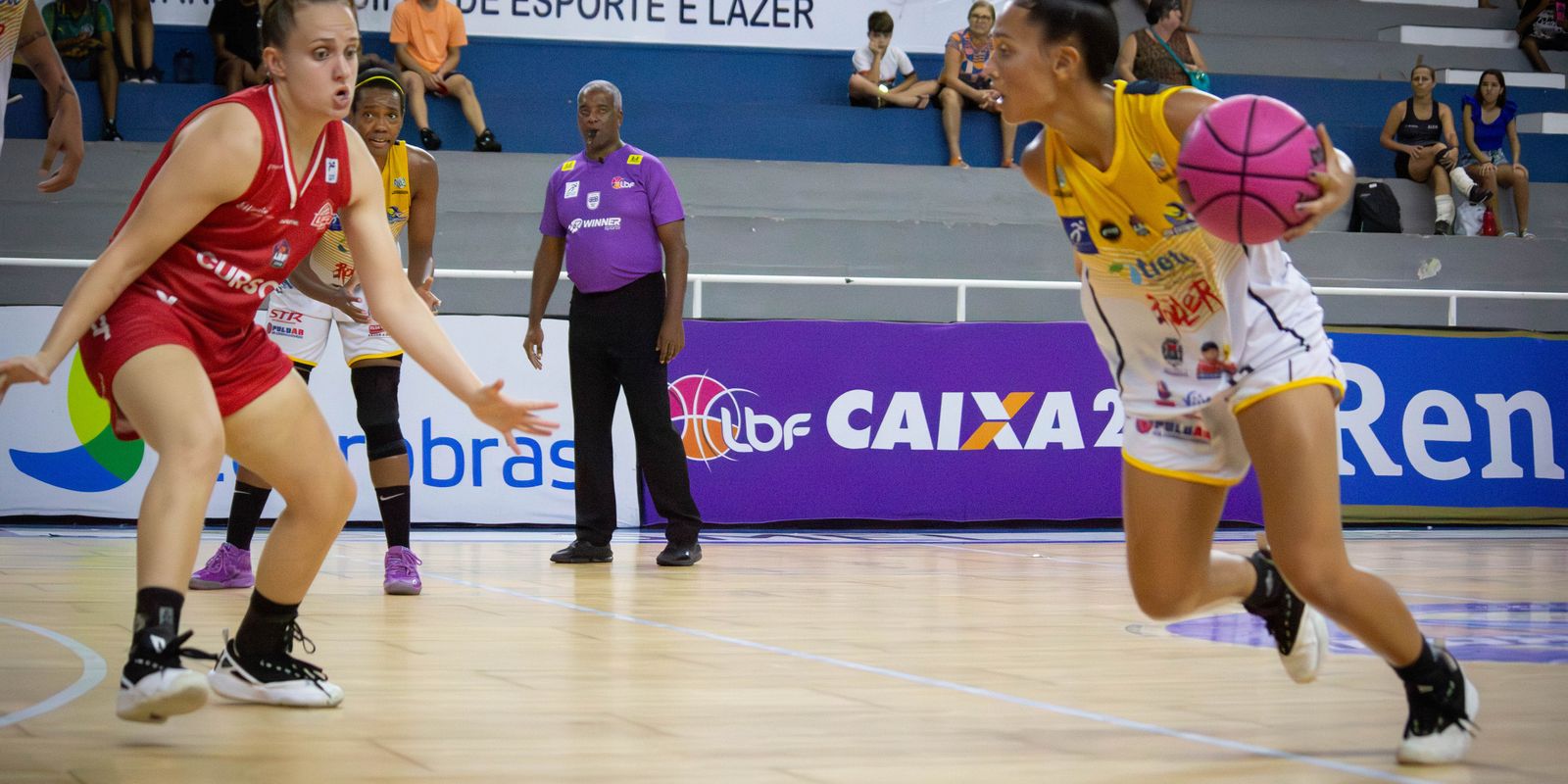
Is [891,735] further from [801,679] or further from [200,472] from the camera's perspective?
[200,472]

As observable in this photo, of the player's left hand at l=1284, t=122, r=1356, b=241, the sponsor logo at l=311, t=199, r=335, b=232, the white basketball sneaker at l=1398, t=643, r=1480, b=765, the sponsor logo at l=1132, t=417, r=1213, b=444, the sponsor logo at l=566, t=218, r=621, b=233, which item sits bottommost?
the white basketball sneaker at l=1398, t=643, r=1480, b=765

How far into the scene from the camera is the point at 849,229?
13.2m

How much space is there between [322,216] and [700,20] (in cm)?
1110

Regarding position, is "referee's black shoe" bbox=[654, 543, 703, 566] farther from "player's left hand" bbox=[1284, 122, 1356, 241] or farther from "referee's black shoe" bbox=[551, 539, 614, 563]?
"player's left hand" bbox=[1284, 122, 1356, 241]

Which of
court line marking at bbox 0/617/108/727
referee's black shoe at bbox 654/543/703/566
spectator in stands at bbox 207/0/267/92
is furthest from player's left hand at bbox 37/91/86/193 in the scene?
spectator in stands at bbox 207/0/267/92

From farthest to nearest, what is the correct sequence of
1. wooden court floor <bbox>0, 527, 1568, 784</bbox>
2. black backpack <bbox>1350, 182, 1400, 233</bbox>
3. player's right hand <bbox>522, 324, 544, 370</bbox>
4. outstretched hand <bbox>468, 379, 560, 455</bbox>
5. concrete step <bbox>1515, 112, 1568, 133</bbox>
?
concrete step <bbox>1515, 112, 1568, 133</bbox> → black backpack <bbox>1350, 182, 1400, 233</bbox> → player's right hand <bbox>522, 324, 544, 370</bbox> → outstretched hand <bbox>468, 379, 560, 455</bbox> → wooden court floor <bbox>0, 527, 1568, 784</bbox>

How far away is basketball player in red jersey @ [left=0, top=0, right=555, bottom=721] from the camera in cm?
346

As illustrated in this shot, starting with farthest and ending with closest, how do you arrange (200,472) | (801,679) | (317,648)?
(317,648), (801,679), (200,472)

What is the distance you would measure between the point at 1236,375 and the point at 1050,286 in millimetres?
6709

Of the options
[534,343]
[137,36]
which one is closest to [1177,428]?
[534,343]

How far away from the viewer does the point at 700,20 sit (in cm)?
1462

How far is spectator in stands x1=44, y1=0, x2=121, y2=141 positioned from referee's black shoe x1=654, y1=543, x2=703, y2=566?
23.9ft

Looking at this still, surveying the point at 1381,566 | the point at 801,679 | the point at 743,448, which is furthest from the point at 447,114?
the point at 801,679

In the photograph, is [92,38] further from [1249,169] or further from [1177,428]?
[1249,169]
